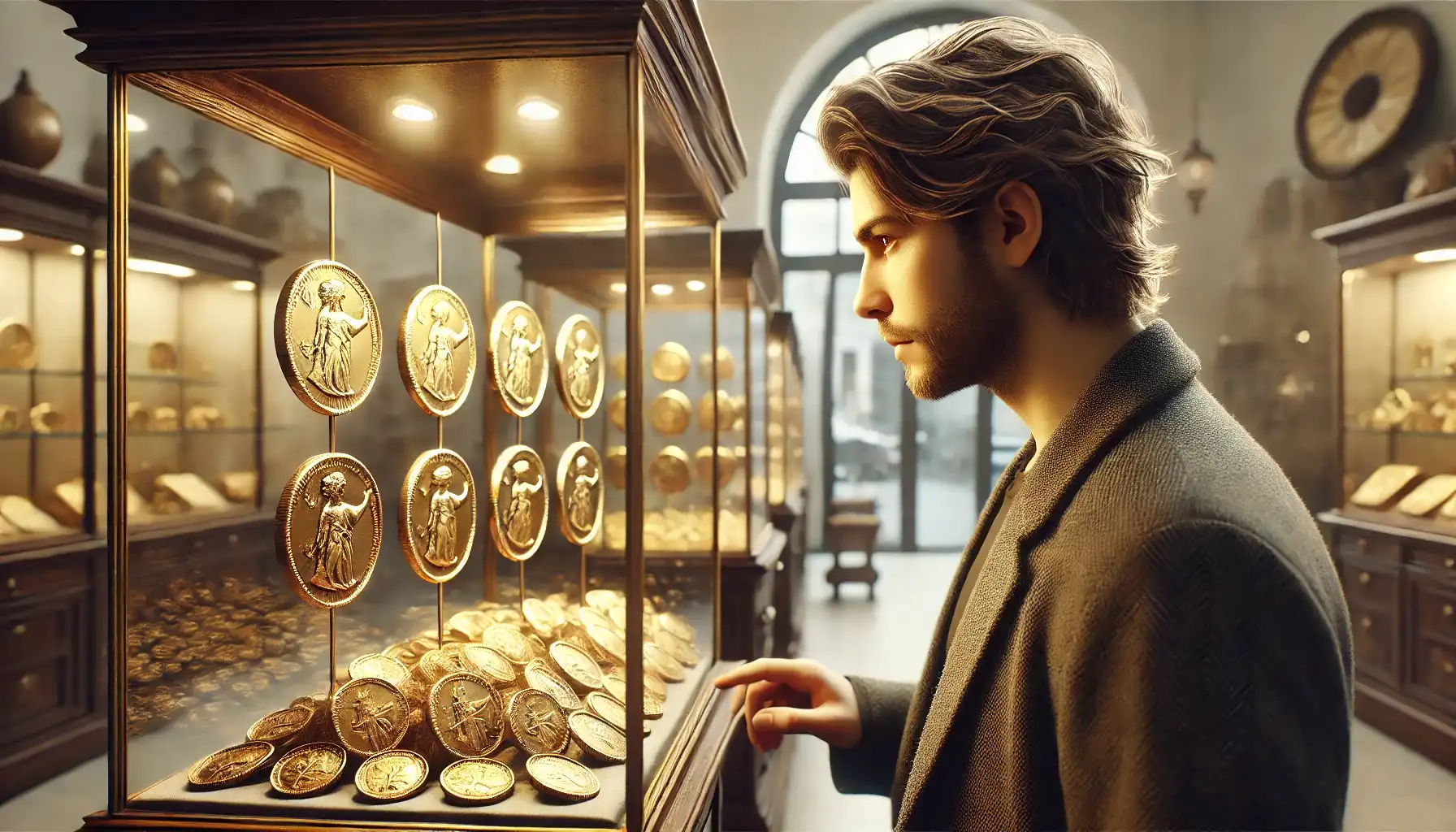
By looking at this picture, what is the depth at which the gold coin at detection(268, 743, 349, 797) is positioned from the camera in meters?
1.31

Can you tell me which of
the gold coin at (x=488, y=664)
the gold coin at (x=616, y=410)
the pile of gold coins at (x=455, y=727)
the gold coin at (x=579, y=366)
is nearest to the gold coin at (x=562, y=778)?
the pile of gold coins at (x=455, y=727)

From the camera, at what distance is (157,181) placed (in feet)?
12.8

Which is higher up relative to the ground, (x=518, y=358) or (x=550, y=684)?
(x=518, y=358)

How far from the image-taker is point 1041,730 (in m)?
0.95

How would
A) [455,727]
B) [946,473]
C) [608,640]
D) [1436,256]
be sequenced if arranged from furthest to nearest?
[946,473] → [1436,256] → [608,640] → [455,727]

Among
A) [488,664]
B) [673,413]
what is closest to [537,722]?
[488,664]

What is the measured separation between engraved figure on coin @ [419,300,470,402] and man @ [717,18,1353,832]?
0.98m

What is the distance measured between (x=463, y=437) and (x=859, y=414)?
7.73m

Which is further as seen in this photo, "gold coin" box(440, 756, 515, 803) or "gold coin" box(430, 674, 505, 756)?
"gold coin" box(430, 674, 505, 756)

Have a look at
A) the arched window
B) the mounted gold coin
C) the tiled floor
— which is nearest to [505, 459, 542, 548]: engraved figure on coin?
the mounted gold coin

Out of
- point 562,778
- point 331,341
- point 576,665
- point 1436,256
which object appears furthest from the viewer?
point 1436,256

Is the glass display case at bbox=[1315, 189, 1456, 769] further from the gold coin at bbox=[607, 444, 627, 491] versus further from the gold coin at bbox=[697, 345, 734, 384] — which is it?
the gold coin at bbox=[607, 444, 627, 491]

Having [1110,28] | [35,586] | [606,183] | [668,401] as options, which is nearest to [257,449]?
[35,586]

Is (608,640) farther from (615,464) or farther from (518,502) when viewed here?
(615,464)
